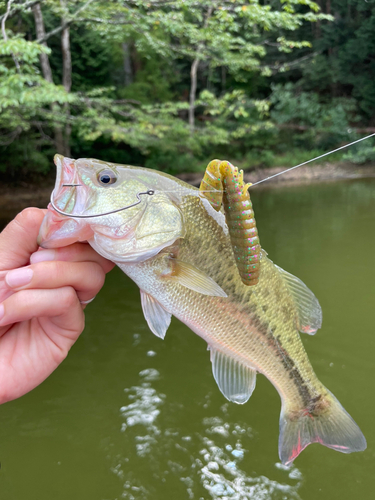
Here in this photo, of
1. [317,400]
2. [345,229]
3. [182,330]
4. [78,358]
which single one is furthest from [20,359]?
[345,229]

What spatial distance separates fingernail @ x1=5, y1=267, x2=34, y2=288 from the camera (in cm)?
125

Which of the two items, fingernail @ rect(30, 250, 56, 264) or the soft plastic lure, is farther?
fingernail @ rect(30, 250, 56, 264)

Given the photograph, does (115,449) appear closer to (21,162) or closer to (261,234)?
(261,234)

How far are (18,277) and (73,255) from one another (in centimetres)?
20

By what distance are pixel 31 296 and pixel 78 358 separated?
12.4 feet

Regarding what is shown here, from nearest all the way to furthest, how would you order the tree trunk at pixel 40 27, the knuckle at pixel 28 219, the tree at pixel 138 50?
the knuckle at pixel 28 219 < the tree at pixel 138 50 < the tree trunk at pixel 40 27

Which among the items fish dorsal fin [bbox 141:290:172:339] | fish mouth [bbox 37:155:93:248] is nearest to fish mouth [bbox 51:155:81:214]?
fish mouth [bbox 37:155:93:248]

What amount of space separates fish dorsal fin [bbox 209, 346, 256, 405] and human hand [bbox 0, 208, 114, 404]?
1.96 feet

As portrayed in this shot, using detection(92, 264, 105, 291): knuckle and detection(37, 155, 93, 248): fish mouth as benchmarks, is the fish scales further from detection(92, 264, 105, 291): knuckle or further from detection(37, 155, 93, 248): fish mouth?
detection(37, 155, 93, 248): fish mouth

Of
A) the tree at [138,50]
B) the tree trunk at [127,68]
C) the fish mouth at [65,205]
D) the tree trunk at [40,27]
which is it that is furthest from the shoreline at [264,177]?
the fish mouth at [65,205]

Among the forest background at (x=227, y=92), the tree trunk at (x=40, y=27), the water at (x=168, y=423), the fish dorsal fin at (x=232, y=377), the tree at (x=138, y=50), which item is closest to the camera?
the fish dorsal fin at (x=232, y=377)

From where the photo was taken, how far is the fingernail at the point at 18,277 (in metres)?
1.25

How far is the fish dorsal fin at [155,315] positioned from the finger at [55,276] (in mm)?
206

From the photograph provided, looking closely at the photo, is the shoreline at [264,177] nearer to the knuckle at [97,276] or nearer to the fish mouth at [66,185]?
the knuckle at [97,276]
